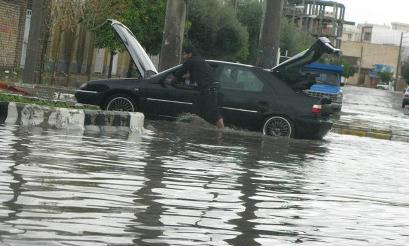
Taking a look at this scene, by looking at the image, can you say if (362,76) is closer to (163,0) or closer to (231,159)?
(163,0)

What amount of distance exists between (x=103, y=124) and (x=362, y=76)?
181524 millimetres

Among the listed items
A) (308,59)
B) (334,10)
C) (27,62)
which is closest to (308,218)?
(308,59)

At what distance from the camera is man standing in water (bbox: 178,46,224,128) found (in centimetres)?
1638

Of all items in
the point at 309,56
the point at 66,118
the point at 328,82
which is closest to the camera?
the point at 66,118

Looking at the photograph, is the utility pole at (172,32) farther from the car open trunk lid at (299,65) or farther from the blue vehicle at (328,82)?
the blue vehicle at (328,82)

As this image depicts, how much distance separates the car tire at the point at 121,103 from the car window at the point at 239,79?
1.67 m

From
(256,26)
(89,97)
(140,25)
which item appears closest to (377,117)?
(140,25)

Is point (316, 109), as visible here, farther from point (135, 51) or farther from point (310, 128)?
point (135, 51)

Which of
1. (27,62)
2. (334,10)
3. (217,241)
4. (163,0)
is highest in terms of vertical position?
(334,10)

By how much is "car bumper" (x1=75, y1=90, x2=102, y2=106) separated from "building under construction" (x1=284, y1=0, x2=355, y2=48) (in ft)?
438

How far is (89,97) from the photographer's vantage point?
1695 centimetres

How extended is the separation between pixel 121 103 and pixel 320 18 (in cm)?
14392

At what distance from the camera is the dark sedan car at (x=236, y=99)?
16.9m

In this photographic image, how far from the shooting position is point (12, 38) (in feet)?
119
